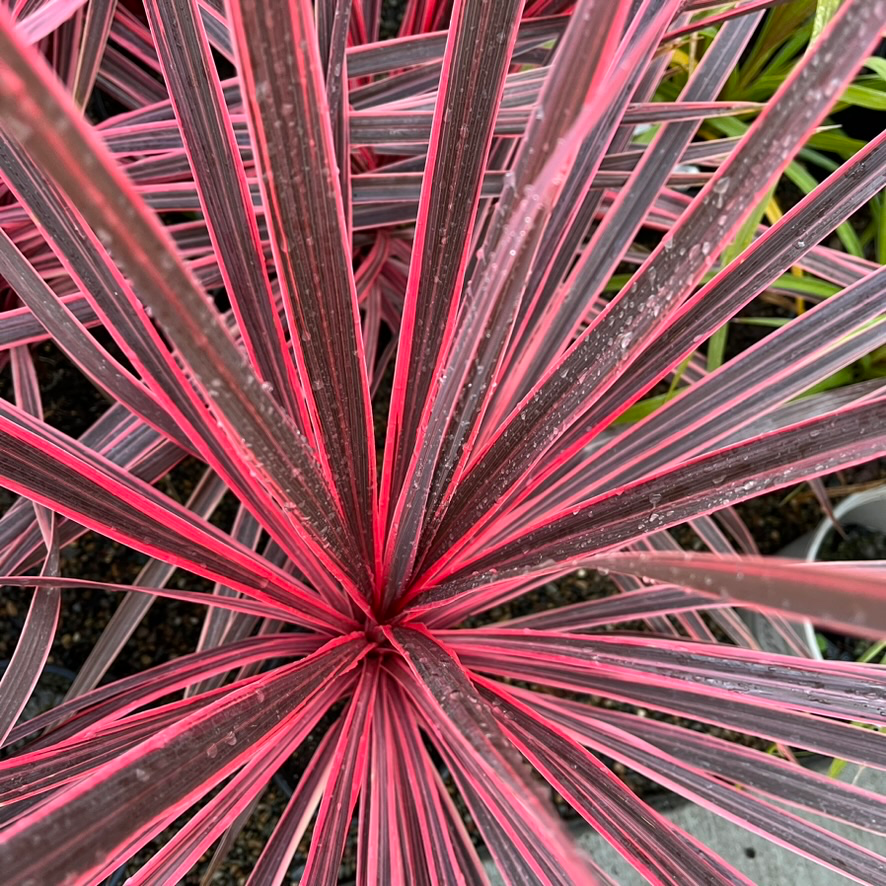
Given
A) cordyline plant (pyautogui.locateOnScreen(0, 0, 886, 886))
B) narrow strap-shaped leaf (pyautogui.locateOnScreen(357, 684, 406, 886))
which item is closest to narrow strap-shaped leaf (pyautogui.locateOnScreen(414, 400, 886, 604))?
cordyline plant (pyautogui.locateOnScreen(0, 0, 886, 886))

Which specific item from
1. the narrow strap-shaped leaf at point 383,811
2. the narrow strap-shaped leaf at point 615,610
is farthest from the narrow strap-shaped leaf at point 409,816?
the narrow strap-shaped leaf at point 615,610

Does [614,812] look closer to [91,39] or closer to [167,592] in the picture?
[167,592]

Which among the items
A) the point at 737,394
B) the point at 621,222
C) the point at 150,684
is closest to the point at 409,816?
the point at 150,684

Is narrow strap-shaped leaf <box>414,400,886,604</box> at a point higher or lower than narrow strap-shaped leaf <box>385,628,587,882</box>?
higher

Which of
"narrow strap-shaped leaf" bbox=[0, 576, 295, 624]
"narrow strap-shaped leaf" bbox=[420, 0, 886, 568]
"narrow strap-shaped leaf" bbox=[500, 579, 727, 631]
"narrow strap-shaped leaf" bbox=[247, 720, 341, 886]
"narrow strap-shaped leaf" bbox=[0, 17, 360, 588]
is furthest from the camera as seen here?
"narrow strap-shaped leaf" bbox=[500, 579, 727, 631]

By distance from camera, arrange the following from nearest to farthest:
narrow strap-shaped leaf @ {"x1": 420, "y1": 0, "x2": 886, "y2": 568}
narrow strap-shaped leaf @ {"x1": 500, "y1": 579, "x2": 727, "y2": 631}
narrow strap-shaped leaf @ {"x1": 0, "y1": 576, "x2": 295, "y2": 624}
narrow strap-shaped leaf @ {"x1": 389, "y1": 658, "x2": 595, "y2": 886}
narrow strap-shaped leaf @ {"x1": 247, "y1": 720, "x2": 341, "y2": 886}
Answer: narrow strap-shaped leaf @ {"x1": 420, "y1": 0, "x2": 886, "y2": 568}, narrow strap-shaped leaf @ {"x1": 389, "y1": 658, "x2": 595, "y2": 886}, narrow strap-shaped leaf @ {"x1": 0, "y1": 576, "x2": 295, "y2": 624}, narrow strap-shaped leaf @ {"x1": 247, "y1": 720, "x2": 341, "y2": 886}, narrow strap-shaped leaf @ {"x1": 500, "y1": 579, "x2": 727, "y2": 631}

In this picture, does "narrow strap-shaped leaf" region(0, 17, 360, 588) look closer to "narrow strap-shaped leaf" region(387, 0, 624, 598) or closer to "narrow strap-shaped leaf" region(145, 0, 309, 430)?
"narrow strap-shaped leaf" region(387, 0, 624, 598)

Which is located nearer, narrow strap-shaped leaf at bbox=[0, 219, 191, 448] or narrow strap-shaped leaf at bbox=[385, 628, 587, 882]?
narrow strap-shaped leaf at bbox=[385, 628, 587, 882]
